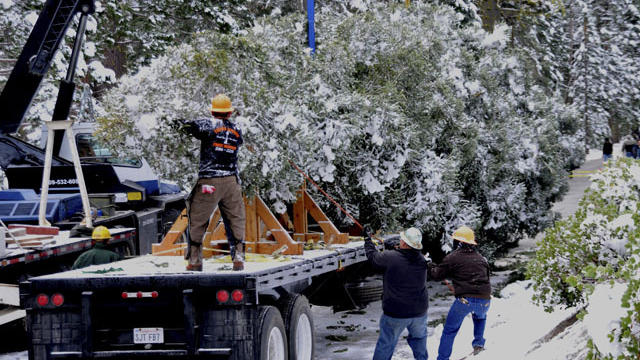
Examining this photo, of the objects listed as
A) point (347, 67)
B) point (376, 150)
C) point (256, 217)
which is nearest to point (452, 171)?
point (376, 150)

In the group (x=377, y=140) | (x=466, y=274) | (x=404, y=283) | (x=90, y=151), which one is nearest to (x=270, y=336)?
(x=404, y=283)

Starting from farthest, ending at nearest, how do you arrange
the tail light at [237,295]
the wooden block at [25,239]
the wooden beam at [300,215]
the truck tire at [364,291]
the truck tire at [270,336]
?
the truck tire at [364,291] → the wooden beam at [300,215] → the wooden block at [25,239] → the truck tire at [270,336] → the tail light at [237,295]

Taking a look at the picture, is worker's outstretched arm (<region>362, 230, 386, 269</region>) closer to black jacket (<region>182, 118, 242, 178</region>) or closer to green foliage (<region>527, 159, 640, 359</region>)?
green foliage (<region>527, 159, 640, 359</region>)

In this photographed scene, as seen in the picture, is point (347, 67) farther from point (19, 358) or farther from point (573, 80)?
point (573, 80)

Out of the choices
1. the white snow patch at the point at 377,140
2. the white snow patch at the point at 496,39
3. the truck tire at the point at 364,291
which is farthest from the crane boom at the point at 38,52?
the white snow patch at the point at 496,39

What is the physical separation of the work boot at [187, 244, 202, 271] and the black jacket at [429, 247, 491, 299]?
126 inches

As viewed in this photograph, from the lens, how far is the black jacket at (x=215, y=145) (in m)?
8.33

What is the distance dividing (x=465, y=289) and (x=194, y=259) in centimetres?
352

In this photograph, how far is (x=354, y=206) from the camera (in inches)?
526

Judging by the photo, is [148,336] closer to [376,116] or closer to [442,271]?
[442,271]

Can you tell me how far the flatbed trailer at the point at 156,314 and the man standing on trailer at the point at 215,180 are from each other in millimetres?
367

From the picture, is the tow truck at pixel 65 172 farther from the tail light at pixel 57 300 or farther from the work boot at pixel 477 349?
the work boot at pixel 477 349

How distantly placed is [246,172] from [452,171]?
192 inches

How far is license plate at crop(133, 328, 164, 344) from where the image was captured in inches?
305
